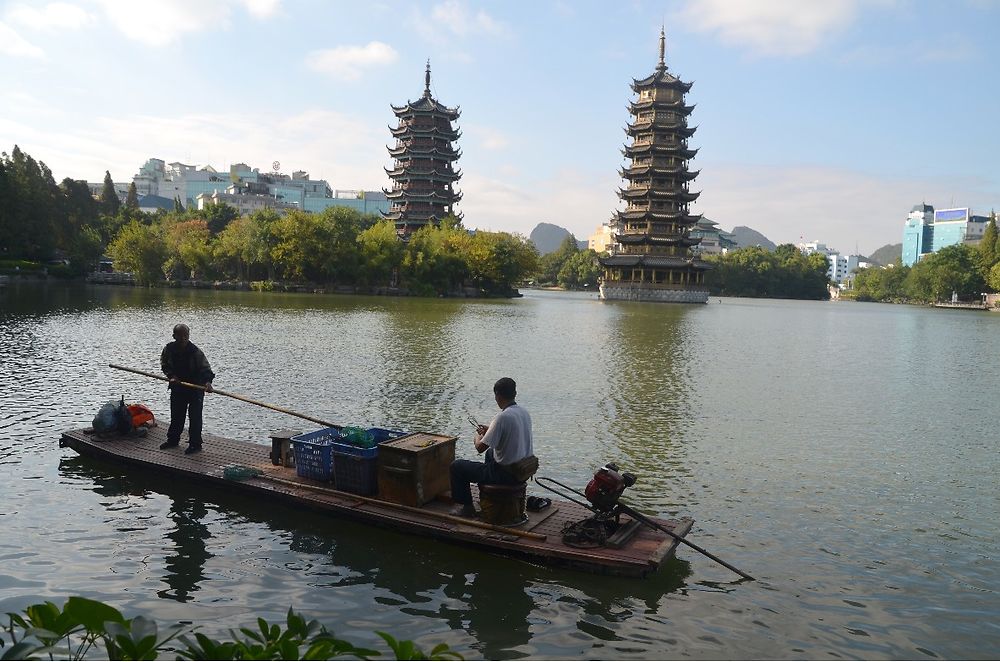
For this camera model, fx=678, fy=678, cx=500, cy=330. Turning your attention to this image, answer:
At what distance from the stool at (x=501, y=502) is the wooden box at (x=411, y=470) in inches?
30.0

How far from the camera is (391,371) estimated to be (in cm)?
1931

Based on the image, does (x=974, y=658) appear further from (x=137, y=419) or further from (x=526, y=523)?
(x=137, y=419)

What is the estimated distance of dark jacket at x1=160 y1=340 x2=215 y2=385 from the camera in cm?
952

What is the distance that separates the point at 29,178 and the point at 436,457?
73808 mm

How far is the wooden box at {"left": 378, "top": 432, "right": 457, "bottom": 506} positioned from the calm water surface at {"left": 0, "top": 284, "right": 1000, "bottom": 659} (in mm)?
497

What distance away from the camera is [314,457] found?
8211 millimetres

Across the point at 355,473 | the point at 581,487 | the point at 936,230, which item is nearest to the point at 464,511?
the point at 355,473

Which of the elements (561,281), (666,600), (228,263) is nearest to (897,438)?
(666,600)

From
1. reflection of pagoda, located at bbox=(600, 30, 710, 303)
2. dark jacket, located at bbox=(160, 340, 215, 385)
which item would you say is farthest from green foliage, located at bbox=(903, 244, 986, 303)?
dark jacket, located at bbox=(160, 340, 215, 385)

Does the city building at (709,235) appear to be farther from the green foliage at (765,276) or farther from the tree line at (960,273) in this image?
the tree line at (960,273)

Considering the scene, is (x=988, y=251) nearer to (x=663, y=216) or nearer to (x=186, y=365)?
(x=663, y=216)

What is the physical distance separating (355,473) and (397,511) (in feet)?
2.53

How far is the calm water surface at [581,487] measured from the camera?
5.88 meters

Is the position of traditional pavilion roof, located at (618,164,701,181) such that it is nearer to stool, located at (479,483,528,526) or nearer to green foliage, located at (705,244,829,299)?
green foliage, located at (705,244,829,299)
